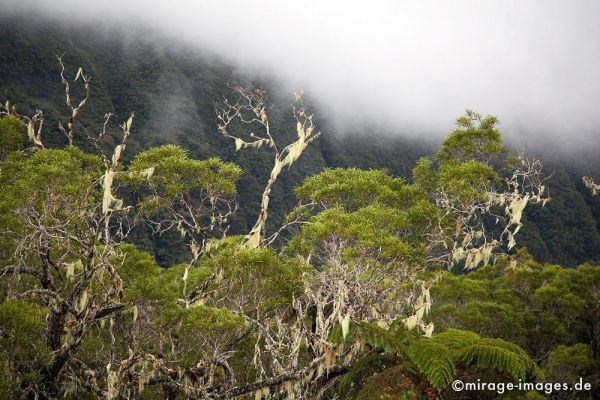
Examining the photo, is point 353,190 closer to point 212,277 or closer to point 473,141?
point 473,141

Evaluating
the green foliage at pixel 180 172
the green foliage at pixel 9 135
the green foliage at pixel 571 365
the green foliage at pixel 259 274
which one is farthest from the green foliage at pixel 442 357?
the green foliage at pixel 9 135

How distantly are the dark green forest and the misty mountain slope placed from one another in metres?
52.9

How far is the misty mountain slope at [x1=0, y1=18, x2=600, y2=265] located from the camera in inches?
3654

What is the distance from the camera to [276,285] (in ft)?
49.1

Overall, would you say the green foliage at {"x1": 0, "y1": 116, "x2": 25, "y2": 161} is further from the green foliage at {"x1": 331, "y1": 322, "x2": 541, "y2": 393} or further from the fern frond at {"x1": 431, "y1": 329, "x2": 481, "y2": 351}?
the fern frond at {"x1": 431, "y1": 329, "x2": 481, "y2": 351}

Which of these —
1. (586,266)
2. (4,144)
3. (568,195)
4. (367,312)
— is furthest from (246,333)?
(568,195)

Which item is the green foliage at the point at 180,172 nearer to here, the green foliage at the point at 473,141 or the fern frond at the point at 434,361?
the green foliage at the point at 473,141

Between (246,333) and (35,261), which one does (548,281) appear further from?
(35,261)

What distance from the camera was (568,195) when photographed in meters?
143

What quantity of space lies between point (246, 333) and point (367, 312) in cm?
398

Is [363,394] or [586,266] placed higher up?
[363,394]

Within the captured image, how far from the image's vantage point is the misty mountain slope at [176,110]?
92.8 meters

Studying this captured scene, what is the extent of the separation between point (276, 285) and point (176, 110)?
105m

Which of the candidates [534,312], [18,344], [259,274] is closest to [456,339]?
[259,274]
